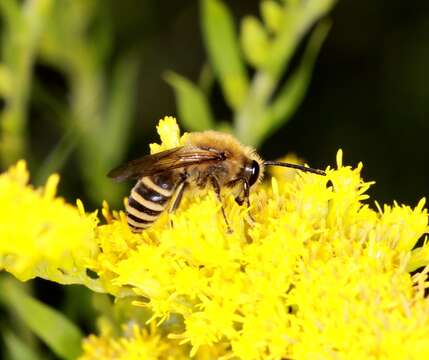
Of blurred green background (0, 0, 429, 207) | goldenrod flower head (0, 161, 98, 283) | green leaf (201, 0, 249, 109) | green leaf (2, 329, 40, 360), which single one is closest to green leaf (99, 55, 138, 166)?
blurred green background (0, 0, 429, 207)

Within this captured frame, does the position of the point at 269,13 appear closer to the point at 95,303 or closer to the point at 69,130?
the point at 69,130

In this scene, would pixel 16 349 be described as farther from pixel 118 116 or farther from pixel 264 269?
pixel 118 116

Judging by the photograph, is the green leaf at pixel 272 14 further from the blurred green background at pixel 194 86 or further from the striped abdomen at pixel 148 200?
the striped abdomen at pixel 148 200

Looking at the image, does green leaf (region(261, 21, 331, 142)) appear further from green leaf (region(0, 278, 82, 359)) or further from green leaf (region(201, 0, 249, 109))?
green leaf (region(0, 278, 82, 359))

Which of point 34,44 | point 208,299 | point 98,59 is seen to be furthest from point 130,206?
point 98,59

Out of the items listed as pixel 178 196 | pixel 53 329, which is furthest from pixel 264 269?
pixel 53 329

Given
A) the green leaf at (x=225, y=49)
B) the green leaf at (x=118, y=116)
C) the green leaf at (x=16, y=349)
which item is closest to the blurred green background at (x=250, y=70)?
the green leaf at (x=118, y=116)

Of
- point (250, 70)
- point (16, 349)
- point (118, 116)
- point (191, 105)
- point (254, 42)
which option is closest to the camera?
point (16, 349)
